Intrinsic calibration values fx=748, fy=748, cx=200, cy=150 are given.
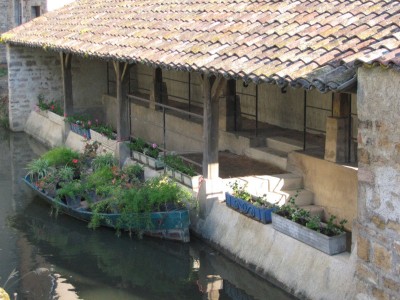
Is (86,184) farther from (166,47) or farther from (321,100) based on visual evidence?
(321,100)

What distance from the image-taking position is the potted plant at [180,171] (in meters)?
12.1

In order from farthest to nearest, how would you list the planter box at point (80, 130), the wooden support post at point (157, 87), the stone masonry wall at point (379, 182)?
the wooden support post at point (157, 87) → the planter box at point (80, 130) → the stone masonry wall at point (379, 182)

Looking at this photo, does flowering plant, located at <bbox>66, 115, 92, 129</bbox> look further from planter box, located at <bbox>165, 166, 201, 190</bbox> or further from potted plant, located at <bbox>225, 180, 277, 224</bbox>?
potted plant, located at <bbox>225, 180, 277, 224</bbox>

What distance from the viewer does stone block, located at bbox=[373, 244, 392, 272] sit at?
7.40 m

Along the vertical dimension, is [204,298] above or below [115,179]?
below

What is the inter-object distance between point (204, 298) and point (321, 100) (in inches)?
223

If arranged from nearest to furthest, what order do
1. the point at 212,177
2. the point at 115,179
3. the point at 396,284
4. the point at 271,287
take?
the point at 396,284
the point at 271,287
the point at 212,177
the point at 115,179

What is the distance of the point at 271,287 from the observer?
9.69 meters

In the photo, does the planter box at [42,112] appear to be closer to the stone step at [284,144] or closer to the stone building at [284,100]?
the stone building at [284,100]

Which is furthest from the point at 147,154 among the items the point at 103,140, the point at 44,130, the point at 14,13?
the point at 14,13

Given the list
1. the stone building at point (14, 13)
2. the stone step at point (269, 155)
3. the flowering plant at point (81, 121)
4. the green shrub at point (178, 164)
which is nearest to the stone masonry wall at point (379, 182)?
the green shrub at point (178, 164)

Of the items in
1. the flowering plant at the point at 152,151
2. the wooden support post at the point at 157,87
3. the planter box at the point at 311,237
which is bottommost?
the planter box at the point at 311,237

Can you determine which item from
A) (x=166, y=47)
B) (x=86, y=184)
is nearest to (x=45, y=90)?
(x=86, y=184)

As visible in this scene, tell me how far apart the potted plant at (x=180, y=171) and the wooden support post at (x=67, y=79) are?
19.0 ft
